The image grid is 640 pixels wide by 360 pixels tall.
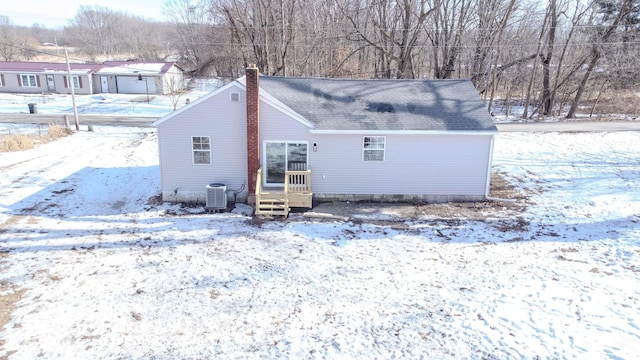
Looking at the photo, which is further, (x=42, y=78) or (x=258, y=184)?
(x=42, y=78)

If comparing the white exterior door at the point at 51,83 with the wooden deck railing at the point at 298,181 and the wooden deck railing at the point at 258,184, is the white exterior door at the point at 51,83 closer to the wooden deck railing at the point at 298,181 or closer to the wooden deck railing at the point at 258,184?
the wooden deck railing at the point at 258,184

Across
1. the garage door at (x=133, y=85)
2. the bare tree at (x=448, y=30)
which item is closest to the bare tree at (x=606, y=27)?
the bare tree at (x=448, y=30)

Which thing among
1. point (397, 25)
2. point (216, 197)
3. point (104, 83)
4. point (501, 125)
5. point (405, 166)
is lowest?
point (216, 197)

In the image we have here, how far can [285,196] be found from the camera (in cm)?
1320

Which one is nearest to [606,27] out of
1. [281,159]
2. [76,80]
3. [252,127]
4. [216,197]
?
[281,159]

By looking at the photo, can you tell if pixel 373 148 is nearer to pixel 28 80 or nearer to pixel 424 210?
pixel 424 210

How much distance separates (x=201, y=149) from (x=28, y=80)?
4555 cm

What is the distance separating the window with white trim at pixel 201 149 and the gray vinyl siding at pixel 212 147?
0.38 ft

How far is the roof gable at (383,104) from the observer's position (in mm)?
14195

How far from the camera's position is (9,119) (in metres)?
30.5

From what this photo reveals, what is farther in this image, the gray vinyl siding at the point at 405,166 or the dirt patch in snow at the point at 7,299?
the gray vinyl siding at the point at 405,166

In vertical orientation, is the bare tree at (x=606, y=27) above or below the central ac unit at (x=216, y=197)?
above

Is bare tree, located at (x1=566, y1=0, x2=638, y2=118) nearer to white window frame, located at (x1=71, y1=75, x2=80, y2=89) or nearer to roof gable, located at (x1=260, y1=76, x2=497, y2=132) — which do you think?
roof gable, located at (x1=260, y1=76, x2=497, y2=132)

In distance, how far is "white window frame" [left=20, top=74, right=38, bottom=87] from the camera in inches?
1847
